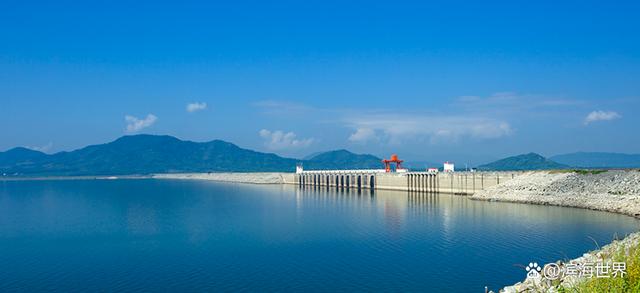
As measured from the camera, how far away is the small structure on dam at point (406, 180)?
9300cm

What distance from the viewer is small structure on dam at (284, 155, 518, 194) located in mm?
93000

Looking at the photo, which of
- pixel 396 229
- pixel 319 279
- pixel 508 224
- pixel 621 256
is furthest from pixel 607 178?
pixel 621 256

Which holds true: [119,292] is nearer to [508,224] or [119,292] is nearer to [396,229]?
[396,229]

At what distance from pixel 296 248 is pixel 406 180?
77.5m

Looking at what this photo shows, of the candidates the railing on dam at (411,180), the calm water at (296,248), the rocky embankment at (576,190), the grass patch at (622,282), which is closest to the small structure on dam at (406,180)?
the railing on dam at (411,180)

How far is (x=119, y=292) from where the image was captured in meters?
30.6

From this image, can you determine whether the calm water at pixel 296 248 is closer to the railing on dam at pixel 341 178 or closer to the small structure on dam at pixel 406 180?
the small structure on dam at pixel 406 180

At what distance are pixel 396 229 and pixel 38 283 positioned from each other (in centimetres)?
3375

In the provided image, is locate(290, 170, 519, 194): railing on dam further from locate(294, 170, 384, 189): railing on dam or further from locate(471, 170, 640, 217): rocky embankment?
locate(471, 170, 640, 217): rocky embankment

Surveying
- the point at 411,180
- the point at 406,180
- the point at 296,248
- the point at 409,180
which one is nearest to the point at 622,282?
the point at 296,248

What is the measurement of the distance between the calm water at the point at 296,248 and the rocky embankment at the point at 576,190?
10.9 ft

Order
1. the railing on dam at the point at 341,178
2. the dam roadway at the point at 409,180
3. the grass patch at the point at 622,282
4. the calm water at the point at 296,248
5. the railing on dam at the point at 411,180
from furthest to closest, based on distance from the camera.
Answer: the railing on dam at the point at 341,178 → the dam roadway at the point at 409,180 → the railing on dam at the point at 411,180 → the calm water at the point at 296,248 → the grass patch at the point at 622,282

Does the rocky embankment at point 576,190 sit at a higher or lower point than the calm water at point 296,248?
higher

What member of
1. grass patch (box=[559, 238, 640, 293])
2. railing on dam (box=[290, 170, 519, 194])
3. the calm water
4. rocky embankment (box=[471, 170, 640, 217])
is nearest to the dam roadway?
railing on dam (box=[290, 170, 519, 194])
